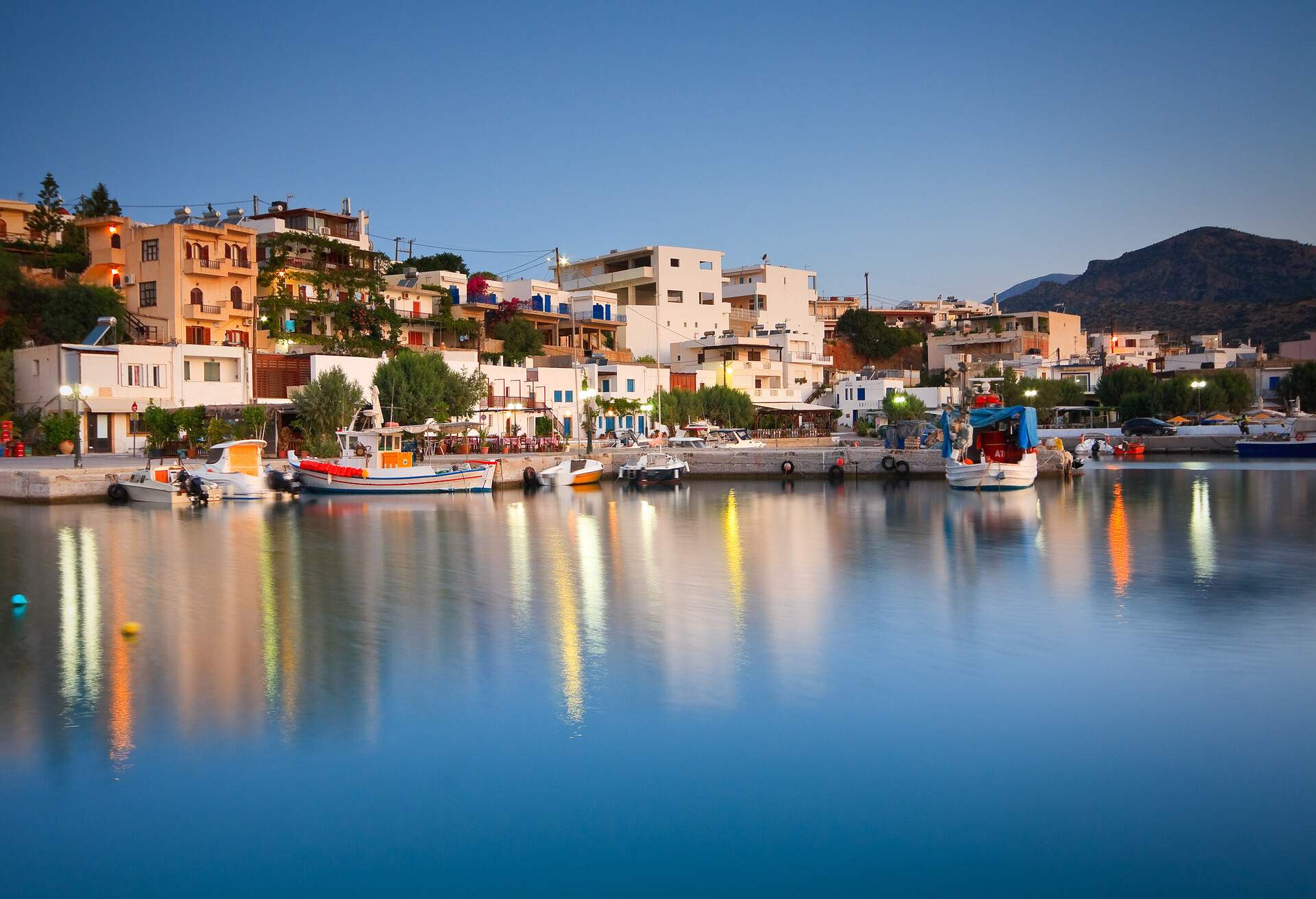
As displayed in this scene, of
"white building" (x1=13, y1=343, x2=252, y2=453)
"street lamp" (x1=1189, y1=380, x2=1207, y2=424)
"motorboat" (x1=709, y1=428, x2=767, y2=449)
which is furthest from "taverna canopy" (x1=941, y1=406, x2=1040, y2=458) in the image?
"street lamp" (x1=1189, y1=380, x2=1207, y2=424)

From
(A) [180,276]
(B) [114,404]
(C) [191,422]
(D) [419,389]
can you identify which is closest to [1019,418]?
(D) [419,389]

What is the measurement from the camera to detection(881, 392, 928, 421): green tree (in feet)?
205

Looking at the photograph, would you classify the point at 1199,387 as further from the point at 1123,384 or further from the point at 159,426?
the point at 159,426

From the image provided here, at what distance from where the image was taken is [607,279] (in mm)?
76125

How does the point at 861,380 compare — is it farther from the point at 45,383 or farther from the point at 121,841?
the point at 121,841

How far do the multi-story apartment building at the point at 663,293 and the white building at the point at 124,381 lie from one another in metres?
33.2

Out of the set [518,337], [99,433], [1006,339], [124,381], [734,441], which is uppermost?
[1006,339]

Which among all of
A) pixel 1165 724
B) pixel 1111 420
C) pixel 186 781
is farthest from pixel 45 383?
pixel 1111 420

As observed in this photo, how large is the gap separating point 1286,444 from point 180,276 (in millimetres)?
56274

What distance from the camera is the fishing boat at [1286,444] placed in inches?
2146

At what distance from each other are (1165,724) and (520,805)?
6147 millimetres

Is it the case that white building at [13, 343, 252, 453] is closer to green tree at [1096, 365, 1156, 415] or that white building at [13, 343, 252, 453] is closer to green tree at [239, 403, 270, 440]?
green tree at [239, 403, 270, 440]

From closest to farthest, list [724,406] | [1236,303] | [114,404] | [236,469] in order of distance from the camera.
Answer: [236,469] < [114,404] < [724,406] < [1236,303]

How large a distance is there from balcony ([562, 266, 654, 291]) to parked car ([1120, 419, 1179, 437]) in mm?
32640
